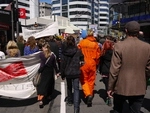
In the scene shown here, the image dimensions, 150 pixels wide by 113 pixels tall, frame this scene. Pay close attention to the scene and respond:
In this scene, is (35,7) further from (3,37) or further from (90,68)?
(90,68)

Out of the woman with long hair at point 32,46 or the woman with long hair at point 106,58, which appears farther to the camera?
the woman with long hair at point 32,46

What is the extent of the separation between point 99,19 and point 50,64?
531ft

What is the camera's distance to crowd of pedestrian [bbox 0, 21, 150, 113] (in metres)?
3.97

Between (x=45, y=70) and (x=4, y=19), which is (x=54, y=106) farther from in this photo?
(x=4, y=19)

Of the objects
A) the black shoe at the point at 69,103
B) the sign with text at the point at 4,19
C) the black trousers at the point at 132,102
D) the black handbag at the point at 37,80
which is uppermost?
the sign with text at the point at 4,19

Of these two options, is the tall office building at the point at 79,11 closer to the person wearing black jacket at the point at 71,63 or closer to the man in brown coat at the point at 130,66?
the person wearing black jacket at the point at 71,63

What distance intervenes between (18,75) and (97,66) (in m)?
2.09

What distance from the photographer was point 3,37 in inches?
747

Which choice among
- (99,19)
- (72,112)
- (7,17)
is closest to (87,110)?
(72,112)

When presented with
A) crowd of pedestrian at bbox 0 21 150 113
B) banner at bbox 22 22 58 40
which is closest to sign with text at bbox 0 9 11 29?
crowd of pedestrian at bbox 0 21 150 113

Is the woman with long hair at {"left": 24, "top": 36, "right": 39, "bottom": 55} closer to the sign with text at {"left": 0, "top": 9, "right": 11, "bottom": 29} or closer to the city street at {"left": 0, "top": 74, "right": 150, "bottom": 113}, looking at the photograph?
the city street at {"left": 0, "top": 74, "right": 150, "bottom": 113}

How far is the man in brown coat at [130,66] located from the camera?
12.9ft

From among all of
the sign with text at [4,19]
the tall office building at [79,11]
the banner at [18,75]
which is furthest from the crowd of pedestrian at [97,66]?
the tall office building at [79,11]

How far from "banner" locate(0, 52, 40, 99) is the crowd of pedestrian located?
0.35 meters
